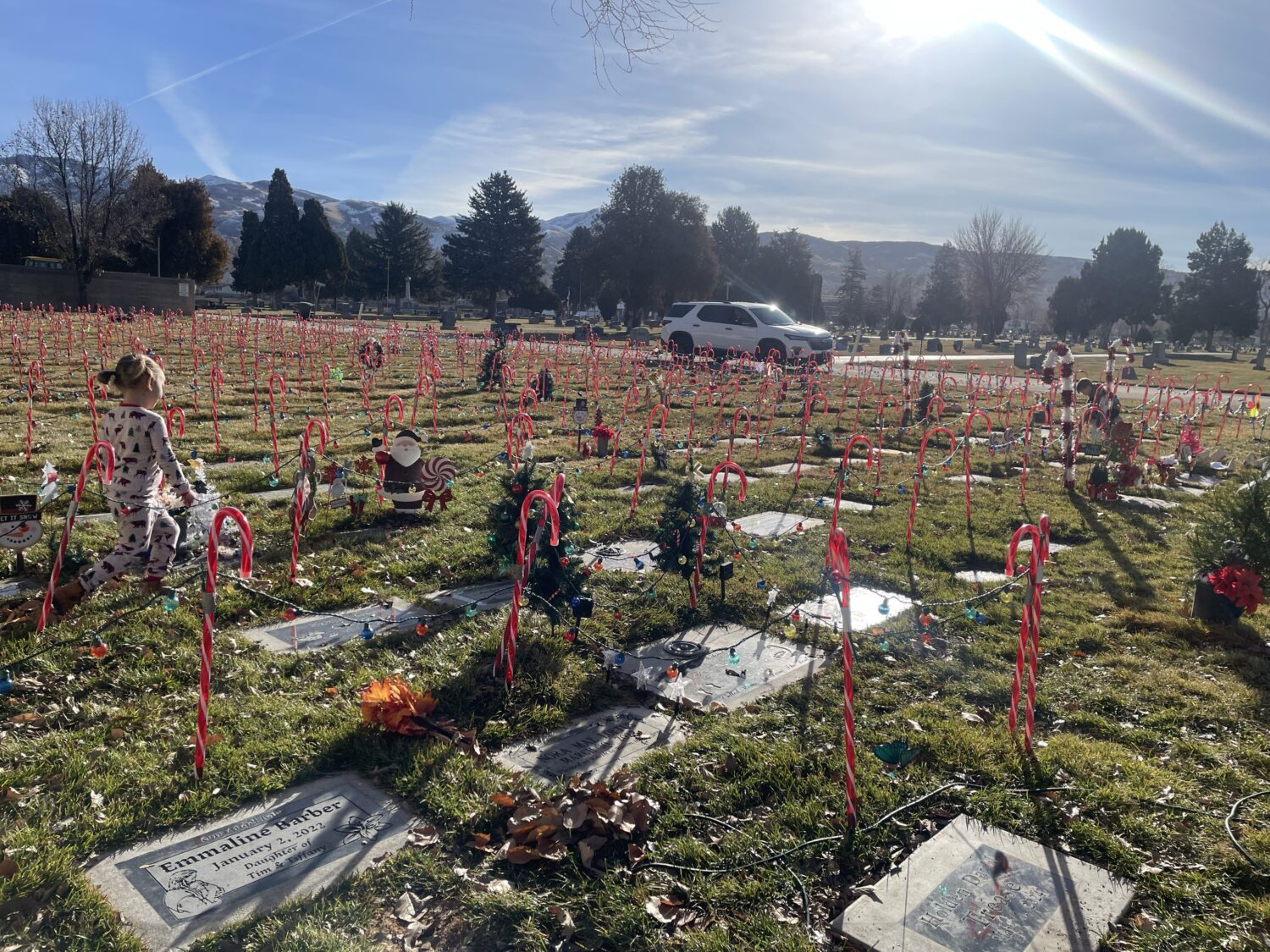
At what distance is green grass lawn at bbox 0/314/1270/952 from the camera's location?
9.62 ft

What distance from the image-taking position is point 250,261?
2495 inches

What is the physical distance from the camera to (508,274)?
204ft

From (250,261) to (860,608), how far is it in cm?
6728

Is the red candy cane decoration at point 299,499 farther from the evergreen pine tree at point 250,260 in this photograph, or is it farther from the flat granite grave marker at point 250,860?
the evergreen pine tree at point 250,260

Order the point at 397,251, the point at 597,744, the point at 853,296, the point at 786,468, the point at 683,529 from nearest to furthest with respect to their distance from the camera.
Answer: the point at 597,744, the point at 683,529, the point at 786,468, the point at 397,251, the point at 853,296

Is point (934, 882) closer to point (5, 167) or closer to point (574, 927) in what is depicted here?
point (574, 927)

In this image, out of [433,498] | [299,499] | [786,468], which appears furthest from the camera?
[786,468]

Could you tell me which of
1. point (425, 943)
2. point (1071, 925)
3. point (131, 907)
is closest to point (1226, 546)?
point (1071, 925)

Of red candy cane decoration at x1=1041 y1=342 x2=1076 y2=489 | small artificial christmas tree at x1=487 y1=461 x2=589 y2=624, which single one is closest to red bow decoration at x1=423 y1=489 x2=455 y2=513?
small artificial christmas tree at x1=487 y1=461 x2=589 y2=624

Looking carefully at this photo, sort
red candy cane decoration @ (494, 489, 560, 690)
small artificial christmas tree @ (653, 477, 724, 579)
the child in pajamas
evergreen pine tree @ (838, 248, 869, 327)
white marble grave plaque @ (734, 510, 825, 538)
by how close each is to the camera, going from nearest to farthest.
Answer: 1. red candy cane decoration @ (494, 489, 560, 690)
2. the child in pajamas
3. small artificial christmas tree @ (653, 477, 724, 579)
4. white marble grave plaque @ (734, 510, 825, 538)
5. evergreen pine tree @ (838, 248, 869, 327)

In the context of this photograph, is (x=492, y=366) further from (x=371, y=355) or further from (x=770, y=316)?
(x=770, y=316)

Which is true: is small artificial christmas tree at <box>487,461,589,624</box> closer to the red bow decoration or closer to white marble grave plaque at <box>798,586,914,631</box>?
white marble grave plaque at <box>798,586,914,631</box>

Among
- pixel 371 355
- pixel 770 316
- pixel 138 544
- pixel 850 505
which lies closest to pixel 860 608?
pixel 850 505

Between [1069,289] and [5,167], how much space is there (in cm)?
7128
